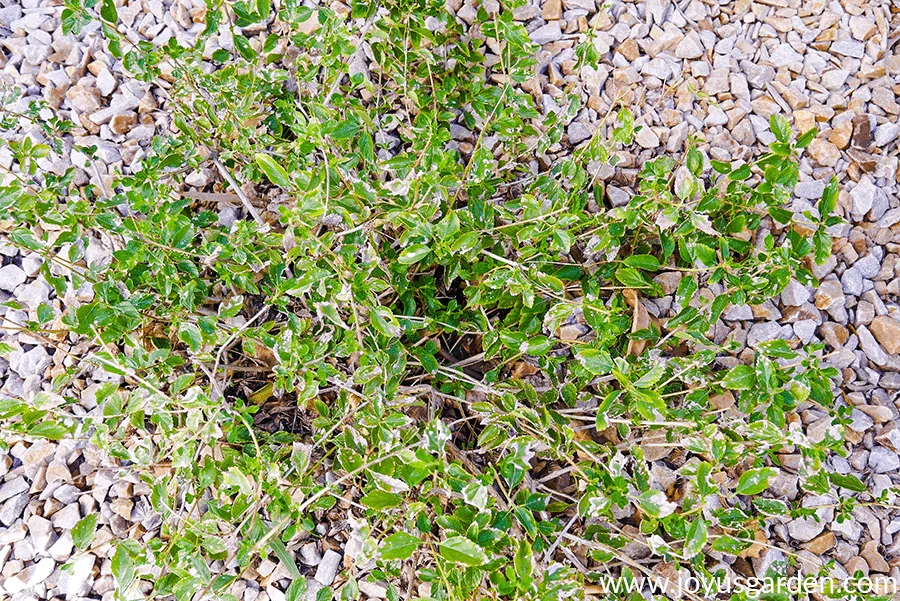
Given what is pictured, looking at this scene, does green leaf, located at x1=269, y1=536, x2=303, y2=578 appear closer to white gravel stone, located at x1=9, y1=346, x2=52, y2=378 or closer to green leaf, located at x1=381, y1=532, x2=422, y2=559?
green leaf, located at x1=381, y1=532, x2=422, y2=559

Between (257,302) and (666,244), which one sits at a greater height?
(666,244)

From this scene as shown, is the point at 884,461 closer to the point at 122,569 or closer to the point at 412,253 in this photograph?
the point at 412,253

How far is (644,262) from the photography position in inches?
53.1

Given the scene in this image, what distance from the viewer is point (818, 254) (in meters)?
1.27

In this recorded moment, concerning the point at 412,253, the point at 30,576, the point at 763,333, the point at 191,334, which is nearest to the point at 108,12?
the point at 191,334

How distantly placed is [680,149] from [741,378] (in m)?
0.75

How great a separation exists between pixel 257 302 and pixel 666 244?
934 mm

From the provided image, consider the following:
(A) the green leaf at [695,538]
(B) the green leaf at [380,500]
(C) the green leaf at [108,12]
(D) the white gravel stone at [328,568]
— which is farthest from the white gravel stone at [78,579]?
(A) the green leaf at [695,538]

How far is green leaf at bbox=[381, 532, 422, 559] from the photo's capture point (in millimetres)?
949

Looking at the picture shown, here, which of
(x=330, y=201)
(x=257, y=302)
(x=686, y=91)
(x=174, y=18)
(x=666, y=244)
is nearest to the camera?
(x=330, y=201)

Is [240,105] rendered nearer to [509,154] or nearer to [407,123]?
[407,123]

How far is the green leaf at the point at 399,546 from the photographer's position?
95 cm

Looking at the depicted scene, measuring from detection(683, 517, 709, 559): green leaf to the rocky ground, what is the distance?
1.33 ft

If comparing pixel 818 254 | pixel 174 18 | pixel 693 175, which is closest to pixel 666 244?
pixel 693 175
